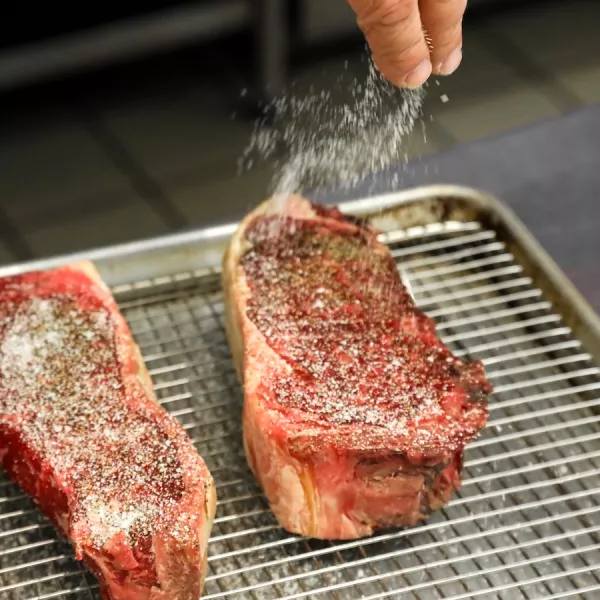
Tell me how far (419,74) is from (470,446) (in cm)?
65

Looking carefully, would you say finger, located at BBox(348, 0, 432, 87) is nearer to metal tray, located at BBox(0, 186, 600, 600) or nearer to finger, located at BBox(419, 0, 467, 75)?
finger, located at BBox(419, 0, 467, 75)

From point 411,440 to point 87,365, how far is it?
1.84 ft

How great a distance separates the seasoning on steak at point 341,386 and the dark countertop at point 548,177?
0.38 meters

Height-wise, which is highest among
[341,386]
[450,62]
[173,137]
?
[450,62]

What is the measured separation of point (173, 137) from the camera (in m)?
3.75

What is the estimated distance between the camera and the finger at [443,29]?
57.4 inches

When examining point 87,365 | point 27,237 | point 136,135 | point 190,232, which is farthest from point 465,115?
point 87,365

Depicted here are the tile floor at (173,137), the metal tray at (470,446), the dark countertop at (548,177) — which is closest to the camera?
the metal tray at (470,446)

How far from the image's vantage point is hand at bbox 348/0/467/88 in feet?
4.63

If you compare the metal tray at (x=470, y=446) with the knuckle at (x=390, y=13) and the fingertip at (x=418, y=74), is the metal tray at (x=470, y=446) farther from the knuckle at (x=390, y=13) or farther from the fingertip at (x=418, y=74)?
the knuckle at (x=390, y=13)

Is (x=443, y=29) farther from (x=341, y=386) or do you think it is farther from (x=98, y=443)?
(x=98, y=443)

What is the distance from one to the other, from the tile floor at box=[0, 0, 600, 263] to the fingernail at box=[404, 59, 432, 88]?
62.0 inches

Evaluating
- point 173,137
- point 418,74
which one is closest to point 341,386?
point 418,74

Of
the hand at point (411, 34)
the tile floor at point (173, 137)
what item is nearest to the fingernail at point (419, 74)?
the hand at point (411, 34)
